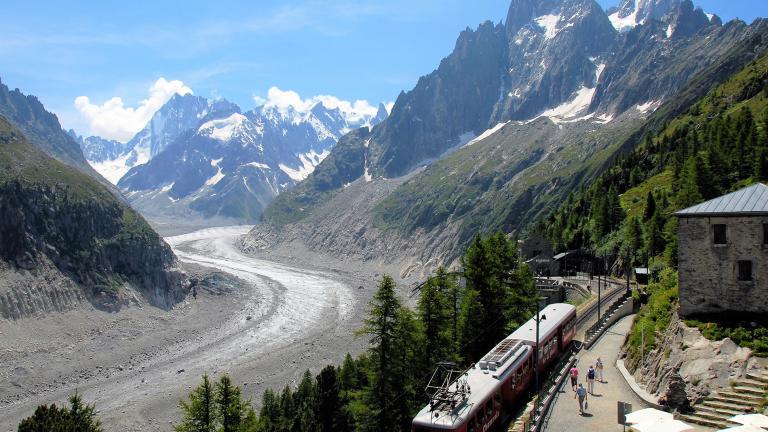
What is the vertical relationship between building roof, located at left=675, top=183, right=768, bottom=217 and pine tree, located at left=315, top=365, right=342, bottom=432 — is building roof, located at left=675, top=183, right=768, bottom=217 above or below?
above

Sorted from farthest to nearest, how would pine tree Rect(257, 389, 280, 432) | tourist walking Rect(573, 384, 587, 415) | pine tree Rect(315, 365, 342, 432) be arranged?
pine tree Rect(257, 389, 280, 432) < pine tree Rect(315, 365, 342, 432) < tourist walking Rect(573, 384, 587, 415)

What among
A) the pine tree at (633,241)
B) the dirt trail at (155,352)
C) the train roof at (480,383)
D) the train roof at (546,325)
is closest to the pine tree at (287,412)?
the dirt trail at (155,352)

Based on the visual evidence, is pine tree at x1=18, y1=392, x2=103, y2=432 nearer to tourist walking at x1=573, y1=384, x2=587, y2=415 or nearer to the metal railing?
tourist walking at x1=573, y1=384, x2=587, y2=415

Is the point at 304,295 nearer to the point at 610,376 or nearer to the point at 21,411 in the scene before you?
the point at 21,411

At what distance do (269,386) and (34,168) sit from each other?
347 feet

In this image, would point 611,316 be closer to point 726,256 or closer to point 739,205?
point 726,256

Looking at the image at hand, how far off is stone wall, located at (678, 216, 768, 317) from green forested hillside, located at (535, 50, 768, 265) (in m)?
25.6

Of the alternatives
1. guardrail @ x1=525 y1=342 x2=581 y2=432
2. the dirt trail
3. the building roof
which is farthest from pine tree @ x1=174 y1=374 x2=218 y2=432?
the dirt trail

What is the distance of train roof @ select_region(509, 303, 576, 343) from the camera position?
1444 inches

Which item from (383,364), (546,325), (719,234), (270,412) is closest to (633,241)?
(546,325)

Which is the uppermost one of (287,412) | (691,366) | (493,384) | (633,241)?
(633,241)

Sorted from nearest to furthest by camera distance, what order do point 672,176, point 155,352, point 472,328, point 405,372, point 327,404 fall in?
point 405,372
point 472,328
point 327,404
point 155,352
point 672,176

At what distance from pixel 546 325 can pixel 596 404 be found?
8.88 metres

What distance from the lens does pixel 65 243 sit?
13800cm
